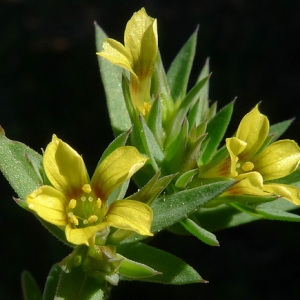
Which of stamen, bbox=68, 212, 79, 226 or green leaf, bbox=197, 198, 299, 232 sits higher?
stamen, bbox=68, 212, 79, 226

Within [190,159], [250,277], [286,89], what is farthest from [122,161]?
[286,89]

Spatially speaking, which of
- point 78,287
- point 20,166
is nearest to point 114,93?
point 20,166

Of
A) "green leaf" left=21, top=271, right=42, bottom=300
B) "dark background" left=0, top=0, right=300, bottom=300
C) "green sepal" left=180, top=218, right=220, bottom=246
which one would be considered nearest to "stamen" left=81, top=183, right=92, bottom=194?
"green sepal" left=180, top=218, right=220, bottom=246

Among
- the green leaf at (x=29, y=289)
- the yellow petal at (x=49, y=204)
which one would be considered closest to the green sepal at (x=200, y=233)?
the yellow petal at (x=49, y=204)

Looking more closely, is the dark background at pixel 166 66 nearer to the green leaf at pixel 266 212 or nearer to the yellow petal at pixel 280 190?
the green leaf at pixel 266 212

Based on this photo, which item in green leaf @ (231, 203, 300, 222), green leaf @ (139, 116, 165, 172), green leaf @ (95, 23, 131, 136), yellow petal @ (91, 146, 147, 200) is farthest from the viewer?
green leaf @ (95, 23, 131, 136)

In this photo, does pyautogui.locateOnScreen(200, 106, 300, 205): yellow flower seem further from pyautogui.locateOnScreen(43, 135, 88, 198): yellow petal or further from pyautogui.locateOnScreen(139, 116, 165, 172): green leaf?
pyautogui.locateOnScreen(43, 135, 88, 198): yellow petal

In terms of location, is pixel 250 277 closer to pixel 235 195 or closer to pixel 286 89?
pixel 286 89
